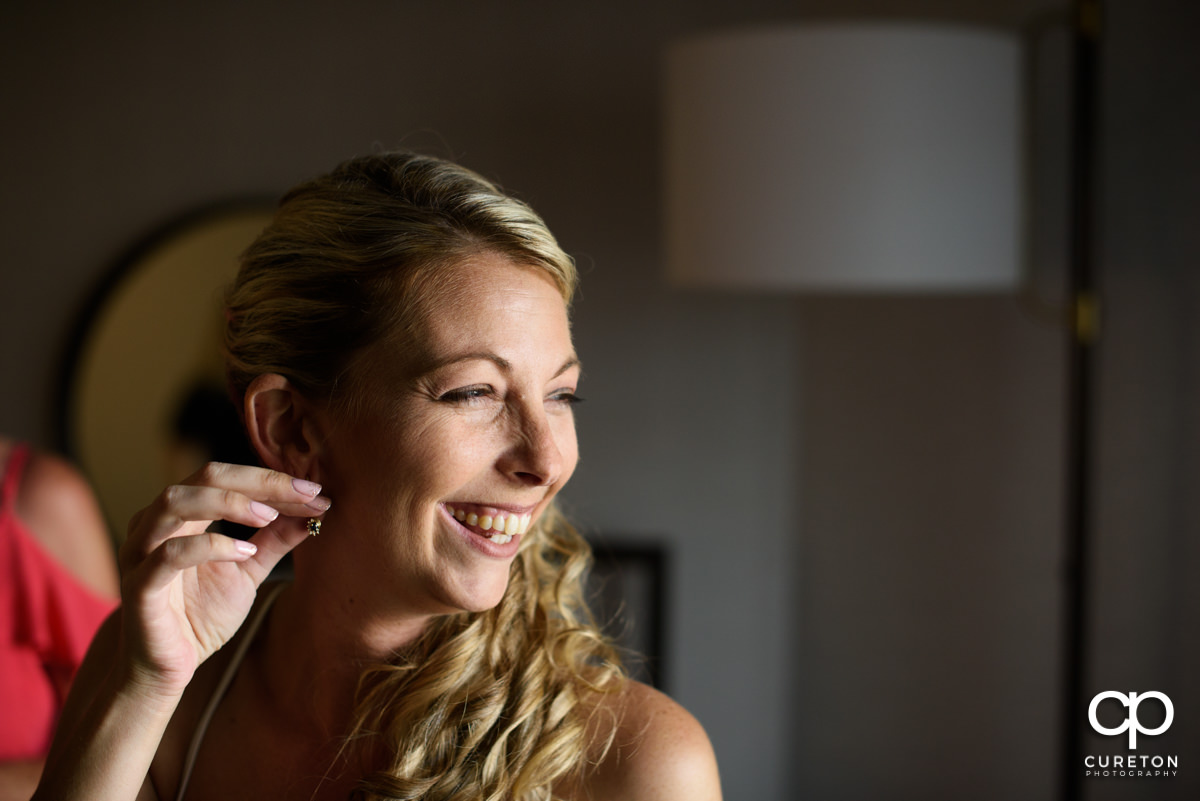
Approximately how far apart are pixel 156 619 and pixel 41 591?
2.43ft

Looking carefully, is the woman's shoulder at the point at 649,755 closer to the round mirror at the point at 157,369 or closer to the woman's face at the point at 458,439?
the woman's face at the point at 458,439

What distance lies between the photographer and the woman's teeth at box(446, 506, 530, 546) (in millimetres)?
1062

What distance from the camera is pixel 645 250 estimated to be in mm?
2719

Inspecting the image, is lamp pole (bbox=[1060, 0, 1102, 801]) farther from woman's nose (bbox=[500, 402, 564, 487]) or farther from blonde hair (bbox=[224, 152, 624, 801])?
woman's nose (bbox=[500, 402, 564, 487])

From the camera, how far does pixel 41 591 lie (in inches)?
63.2

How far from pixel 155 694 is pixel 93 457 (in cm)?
206

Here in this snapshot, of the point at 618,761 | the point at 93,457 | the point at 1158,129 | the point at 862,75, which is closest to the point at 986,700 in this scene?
the point at 1158,129

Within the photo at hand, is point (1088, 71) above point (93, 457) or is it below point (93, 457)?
above

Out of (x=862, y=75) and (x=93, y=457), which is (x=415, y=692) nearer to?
(x=862, y=75)

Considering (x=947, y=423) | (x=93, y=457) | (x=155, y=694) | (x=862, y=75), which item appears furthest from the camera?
(x=93, y=457)

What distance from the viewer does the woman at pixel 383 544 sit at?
1.03 metres

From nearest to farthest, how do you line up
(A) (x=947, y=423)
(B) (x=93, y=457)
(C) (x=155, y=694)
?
(C) (x=155, y=694)
(A) (x=947, y=423)
(B) (x=93, y=457)
